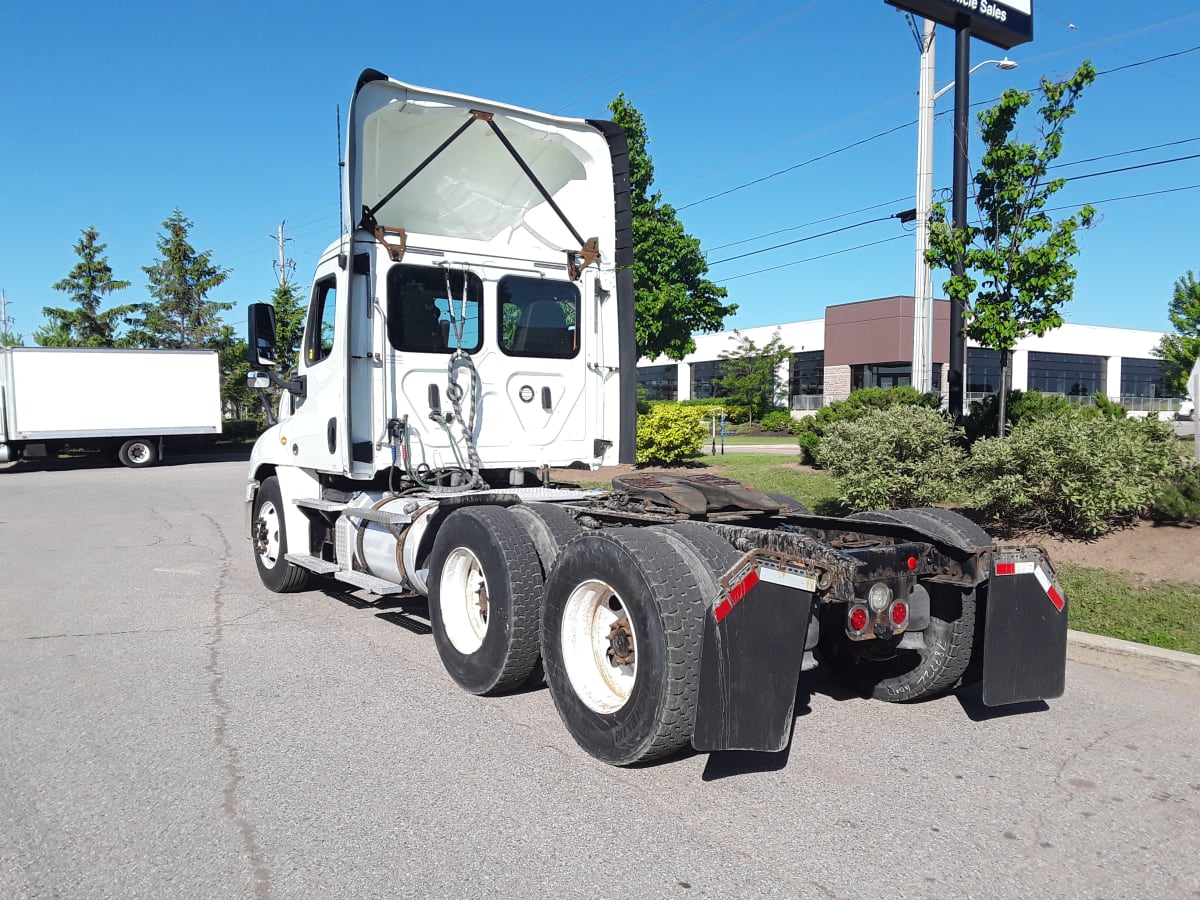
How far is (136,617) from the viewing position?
7.27 meters

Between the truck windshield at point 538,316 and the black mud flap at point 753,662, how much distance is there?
13.6ft

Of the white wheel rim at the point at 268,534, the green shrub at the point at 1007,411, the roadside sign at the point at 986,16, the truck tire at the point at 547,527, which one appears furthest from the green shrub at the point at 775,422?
the truck tire at the point at 547,527

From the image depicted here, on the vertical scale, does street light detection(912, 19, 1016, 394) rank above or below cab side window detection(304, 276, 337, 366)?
above

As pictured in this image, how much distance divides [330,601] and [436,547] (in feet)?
8.66

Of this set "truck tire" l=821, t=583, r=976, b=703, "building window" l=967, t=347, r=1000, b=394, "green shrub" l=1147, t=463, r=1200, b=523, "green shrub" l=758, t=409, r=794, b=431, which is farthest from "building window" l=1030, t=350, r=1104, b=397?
"truck tire" l=821, t=583, r=976, b=703

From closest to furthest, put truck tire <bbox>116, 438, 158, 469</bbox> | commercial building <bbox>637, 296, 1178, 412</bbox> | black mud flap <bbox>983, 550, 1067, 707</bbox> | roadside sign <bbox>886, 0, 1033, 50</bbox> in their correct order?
black mud flap <bbox>983, 550, 1067, 707</bbox> < roadside sign <bbox>886, 0, 1033, 50</bbox> < truck tire <bbox>116, 438, 158, 469</bbox> < commercial building <bbox>637, 296, 1178, 412</bbox>

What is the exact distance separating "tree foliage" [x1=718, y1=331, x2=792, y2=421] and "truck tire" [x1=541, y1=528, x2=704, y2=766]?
132ft

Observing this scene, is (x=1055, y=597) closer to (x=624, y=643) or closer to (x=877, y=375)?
(x=624, y=643)

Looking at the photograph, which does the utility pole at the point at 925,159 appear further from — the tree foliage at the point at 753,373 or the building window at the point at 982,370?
the building window at the point at 982,370

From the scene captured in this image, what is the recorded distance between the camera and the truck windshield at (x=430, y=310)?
6805mm

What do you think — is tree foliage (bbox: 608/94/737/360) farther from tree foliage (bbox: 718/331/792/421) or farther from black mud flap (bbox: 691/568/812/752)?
black mud flap (bbox: 691/568/812/752)

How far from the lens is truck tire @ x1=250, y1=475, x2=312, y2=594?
25.7 feet

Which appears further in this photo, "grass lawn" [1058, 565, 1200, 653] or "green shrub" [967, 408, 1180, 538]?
"green shrub" [967, 408, 1180, 538]

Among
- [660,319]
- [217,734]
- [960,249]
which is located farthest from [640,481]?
[660,319]
